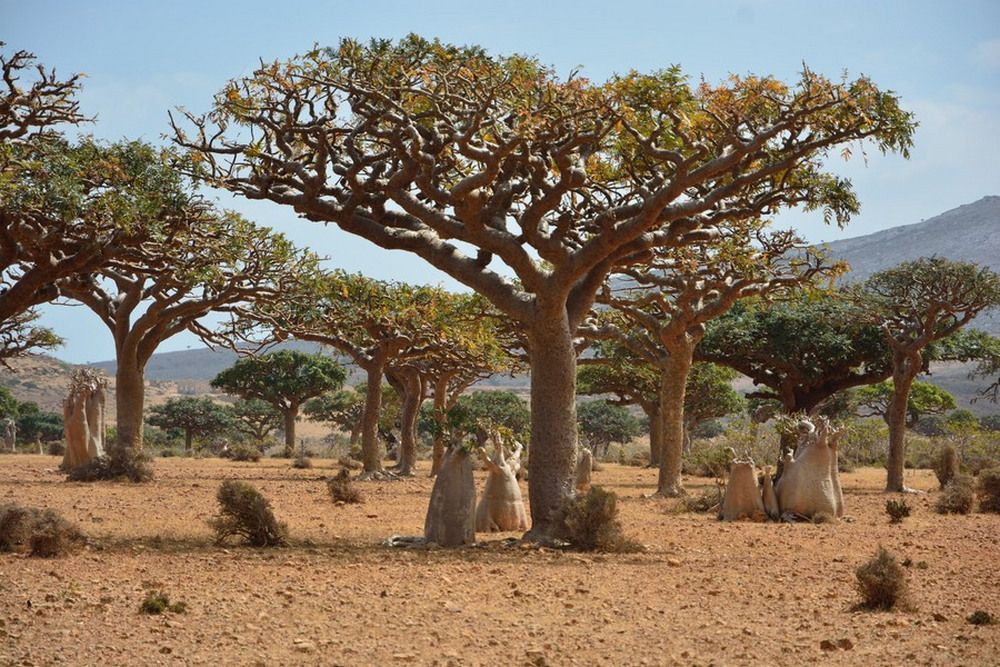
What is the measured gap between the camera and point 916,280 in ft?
81.7

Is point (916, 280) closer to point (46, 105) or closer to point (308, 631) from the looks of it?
point (46, 105)

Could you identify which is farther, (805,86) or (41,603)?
(805,86)

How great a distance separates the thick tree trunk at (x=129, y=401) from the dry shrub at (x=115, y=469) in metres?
0.19

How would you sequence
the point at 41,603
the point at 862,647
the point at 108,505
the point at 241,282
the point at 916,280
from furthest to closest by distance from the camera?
1. the point at 916,280
2. the point at 241,282
3. the point at 108,505
4. the point at 41,603
5. the point at 862,647

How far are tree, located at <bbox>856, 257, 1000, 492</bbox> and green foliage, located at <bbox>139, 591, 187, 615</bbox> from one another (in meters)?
19.4

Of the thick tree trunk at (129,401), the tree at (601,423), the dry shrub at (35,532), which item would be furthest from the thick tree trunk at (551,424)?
the tree at (601,423)

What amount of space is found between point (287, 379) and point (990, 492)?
3634cm

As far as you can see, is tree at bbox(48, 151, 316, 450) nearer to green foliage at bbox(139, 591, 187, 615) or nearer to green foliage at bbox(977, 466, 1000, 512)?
green foliage at bbox(139, 591, 187, 615)

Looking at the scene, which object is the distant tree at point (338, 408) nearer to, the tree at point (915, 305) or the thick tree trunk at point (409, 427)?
the thick tree trunk at point (409, 427)

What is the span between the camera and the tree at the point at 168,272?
1316 cm

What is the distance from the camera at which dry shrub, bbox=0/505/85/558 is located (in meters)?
10.9

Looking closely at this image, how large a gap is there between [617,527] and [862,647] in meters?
5.11

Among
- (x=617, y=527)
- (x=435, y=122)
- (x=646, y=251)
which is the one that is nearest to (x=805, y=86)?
(x=646, y=251)

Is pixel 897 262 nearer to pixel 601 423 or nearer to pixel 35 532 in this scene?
pixel 601 423
